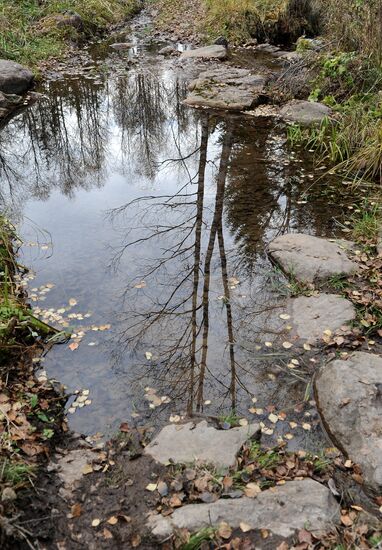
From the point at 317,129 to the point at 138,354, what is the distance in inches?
236

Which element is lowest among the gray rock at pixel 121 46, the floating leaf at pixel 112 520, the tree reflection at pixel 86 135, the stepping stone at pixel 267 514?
the floating leaf at pixel 112 520

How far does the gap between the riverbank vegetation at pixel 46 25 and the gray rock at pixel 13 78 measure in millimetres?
1426

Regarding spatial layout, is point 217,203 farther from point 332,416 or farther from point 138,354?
point 332,416

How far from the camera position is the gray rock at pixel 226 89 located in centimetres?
1049

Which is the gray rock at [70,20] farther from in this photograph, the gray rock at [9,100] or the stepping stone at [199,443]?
the stepping stone at [199,443]

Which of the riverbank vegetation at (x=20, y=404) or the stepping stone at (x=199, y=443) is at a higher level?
the riverbank vegetation at (x=20, y=404)

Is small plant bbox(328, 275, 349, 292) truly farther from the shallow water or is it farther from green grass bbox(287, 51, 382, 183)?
green grass bbox(287, 51, 382, 183)

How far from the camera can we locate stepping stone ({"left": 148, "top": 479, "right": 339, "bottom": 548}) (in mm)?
2877

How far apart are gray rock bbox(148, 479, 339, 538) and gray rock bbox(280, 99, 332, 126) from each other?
729cm

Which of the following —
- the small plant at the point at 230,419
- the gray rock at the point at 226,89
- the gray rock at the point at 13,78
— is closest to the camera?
the small plant at the point at 230,419

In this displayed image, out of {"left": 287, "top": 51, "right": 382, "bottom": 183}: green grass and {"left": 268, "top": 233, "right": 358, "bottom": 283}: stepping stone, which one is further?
{"left": 287, "top": 51, "right": 382, "bottom": 183}: green grass

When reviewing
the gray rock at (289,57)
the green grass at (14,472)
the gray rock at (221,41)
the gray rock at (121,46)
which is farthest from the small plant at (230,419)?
the gray rock at (121,46)

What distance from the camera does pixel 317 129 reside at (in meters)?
8.78

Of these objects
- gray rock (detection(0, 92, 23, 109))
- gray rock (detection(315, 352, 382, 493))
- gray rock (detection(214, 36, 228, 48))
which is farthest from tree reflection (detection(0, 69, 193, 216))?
gray rock (detection(315, 352, 382, 493))
